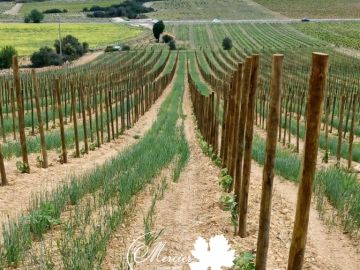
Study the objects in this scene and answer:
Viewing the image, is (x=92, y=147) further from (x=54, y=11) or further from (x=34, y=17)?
(x=54, y=11)

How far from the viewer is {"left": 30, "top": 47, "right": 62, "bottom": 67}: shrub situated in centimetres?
4831

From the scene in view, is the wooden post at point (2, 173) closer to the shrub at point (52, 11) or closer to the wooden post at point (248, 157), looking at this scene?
the wooden post at point (248, 157)

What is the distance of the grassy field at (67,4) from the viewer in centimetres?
11962

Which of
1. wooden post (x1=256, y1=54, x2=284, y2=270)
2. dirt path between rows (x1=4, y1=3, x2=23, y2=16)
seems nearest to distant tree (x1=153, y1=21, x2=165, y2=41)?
dirt path between rows (x1=4, y1=3, x2=23, y2=16)

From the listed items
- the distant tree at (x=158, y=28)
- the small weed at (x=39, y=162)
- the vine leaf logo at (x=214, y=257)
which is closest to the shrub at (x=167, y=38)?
the distant tree at (x=158, y=28)

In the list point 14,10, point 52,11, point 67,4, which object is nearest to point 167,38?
point 52,11

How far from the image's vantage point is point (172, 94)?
32.5 metres

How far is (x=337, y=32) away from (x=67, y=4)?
263 ft

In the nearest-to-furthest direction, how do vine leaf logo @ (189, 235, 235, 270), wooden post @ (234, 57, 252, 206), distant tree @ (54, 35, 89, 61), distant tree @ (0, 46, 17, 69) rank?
vine leaf logo @ (189, 235, 235, 270) < wooden post @ (234, 57, 252, 206) < distant tree @ (0, 46, 17, 69) < distant tree @ (54, 35, 89, 61)

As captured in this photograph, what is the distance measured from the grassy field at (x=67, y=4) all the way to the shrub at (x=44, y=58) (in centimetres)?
7027

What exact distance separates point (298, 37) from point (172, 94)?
47972 millimetres

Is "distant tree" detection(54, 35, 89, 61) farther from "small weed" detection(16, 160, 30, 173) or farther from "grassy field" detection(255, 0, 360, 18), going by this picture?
"grassy field" detection(255, 0, 360, 18)

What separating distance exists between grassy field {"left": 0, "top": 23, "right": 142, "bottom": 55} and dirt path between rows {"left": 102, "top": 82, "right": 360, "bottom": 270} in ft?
170

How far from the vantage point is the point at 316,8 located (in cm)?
11456
